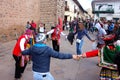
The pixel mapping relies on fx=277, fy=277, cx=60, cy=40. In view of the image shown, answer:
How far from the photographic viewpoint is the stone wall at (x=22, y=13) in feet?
57.1

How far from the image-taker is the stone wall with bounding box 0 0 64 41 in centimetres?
1741

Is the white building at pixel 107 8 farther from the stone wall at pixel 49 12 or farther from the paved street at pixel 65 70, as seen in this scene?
the paved street at pixel 65 70

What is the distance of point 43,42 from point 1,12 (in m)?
12.3

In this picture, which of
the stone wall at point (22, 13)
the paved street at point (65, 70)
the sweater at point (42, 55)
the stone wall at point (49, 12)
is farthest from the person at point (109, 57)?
the stone wall at point (49, 12)

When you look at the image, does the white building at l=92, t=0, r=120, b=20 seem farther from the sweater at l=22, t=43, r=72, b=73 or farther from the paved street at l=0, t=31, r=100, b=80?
the sweater at l=22, t=43, r=72, b=73

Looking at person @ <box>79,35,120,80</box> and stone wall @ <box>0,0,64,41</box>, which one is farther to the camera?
stone wall @ <box>0,0,64,41</box>

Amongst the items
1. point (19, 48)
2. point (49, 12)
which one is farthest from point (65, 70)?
point (49, 12)

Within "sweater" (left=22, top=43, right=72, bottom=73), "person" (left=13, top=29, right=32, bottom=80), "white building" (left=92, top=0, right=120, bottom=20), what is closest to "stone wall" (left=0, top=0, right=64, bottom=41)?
"person" (left=13, top=29, right=32, bottom=80)

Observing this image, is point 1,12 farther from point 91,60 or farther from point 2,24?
point 91,60

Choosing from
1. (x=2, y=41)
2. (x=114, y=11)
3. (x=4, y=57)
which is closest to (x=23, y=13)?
(x=2, y=41)

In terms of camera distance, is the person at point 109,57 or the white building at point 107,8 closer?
the person at point 109,57

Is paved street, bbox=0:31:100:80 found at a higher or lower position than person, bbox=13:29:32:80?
lower

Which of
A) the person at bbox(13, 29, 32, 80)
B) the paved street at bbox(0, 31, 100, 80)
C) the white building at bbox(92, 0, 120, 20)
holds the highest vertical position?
the white building at bbox(92, 0, 120, 20)

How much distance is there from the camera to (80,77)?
8320 millimetres
